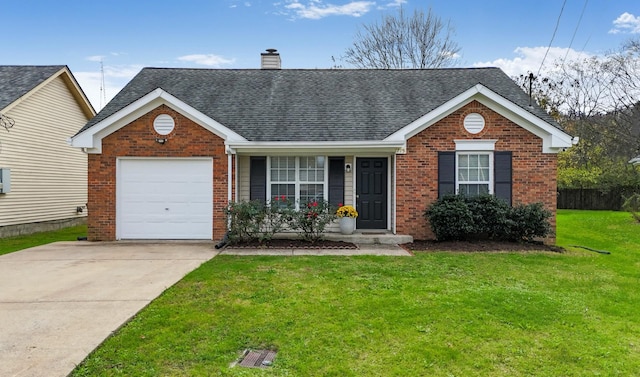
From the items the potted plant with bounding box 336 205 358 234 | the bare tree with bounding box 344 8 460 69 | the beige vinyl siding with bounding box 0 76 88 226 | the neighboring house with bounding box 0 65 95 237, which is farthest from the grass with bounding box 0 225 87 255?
the bare tree with bounding box 344 8 460 69

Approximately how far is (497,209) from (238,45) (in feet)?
50.6

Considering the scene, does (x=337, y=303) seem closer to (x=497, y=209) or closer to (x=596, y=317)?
(x=596, y=317)

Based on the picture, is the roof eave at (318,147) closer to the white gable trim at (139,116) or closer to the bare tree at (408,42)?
the white gable trim at (139,116)

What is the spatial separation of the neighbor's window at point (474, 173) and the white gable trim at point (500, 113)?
1107 millimetres

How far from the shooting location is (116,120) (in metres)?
10.2

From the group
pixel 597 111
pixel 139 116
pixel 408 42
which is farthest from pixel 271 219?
pixel 597 111

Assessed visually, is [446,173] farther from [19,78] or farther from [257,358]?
[19,78]

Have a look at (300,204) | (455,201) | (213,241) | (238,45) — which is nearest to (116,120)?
(213,241)

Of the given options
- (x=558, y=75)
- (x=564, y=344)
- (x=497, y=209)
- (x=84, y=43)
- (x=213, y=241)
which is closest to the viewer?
(x=564, y=344)

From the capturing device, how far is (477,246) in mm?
9602

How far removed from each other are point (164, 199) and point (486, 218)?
26.1ft

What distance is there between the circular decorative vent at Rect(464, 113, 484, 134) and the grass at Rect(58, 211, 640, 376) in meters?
4.13

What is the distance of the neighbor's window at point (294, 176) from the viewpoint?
11.2m

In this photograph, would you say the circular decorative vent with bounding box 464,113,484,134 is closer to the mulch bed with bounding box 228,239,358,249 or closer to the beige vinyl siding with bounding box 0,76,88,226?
the mulch bed with bounding box 228,239,358,249
